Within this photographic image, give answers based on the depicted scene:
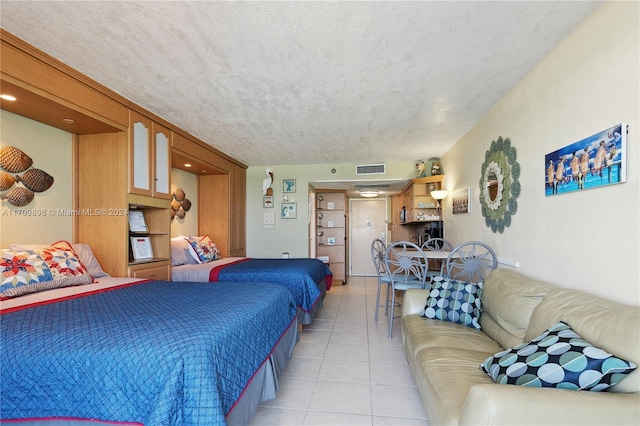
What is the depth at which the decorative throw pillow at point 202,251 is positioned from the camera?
3825 mm

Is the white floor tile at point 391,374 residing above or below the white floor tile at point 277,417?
below

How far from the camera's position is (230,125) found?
340cm

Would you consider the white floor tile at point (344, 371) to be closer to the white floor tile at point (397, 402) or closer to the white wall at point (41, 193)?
the white floor tile at point (397, 402)

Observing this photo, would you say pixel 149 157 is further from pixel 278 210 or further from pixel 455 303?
pixel 455 303

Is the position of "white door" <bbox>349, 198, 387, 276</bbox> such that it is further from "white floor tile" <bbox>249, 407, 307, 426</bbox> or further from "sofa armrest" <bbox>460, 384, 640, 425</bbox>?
"sofa armrest" <bbox>460, 384, 640, 425</bbox>

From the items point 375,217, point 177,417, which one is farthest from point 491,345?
point 375,217

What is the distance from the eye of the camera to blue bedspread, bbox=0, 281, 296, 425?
107 centimetres

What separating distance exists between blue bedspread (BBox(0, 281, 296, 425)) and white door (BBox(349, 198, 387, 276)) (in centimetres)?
606

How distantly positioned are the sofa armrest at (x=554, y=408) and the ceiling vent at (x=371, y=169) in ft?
14.5

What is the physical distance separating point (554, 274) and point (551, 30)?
1.51 m

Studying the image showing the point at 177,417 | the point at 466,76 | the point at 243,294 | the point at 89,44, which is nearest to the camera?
the point at 177,417

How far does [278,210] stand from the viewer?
5562 millimetres

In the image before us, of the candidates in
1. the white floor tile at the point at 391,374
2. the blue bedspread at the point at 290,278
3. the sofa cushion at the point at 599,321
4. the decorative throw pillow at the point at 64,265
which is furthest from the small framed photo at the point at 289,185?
the sofa cushion at the point at 599,321

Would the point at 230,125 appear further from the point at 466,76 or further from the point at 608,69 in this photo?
the point at 608,69
